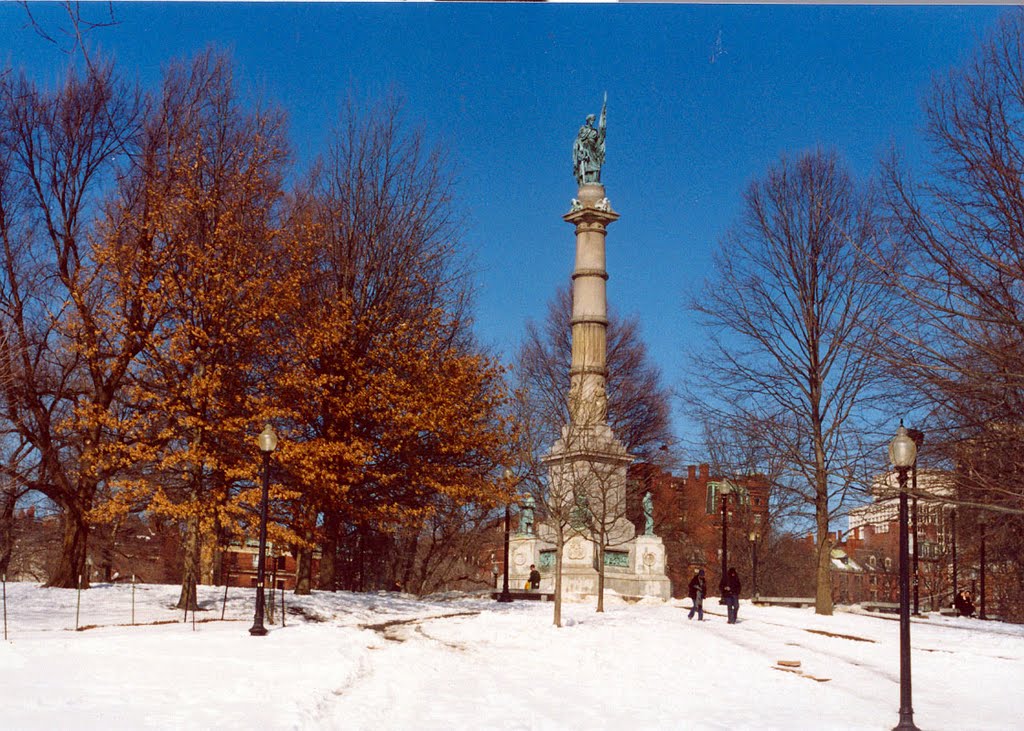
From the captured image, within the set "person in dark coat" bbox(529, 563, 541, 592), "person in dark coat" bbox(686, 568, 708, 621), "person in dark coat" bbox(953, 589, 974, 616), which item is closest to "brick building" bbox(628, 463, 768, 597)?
"person in dark coat" bbox(529, 563, 541, 592)

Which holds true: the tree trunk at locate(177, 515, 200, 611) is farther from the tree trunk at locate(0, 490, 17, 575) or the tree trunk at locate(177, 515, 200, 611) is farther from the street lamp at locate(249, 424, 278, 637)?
the tree trunk at locate(0, 490, 17, 575)

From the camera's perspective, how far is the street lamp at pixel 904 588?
1378cm

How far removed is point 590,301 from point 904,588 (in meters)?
27.4

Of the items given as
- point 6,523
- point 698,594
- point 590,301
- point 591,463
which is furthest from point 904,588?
point 6,523

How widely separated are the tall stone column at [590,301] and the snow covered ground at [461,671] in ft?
45.2

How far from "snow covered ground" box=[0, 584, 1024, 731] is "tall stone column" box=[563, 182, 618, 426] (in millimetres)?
13783

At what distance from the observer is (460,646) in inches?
819

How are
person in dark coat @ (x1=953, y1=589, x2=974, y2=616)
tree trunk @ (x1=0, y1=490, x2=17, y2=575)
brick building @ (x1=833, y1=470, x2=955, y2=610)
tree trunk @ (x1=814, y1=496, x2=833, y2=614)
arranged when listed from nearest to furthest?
brick building @ (x1=833, y1=470, x2=955, y2=610)
tree trunk @ (x1=814, y1=496, x2=833, y2=614)
tree trunk @ (x1=0, y1=490, x2=17, y2=575)
person in dark coat @ (x1=953, y1=589, x2=974, y2=616)

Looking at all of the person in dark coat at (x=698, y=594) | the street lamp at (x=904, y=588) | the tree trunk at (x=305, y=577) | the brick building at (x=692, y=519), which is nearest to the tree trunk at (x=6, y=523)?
the tree trunk at (x=305, y=577)

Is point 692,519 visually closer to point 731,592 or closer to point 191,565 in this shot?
point 731,592

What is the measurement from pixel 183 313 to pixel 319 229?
4.73m

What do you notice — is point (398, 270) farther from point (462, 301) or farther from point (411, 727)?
point (411, 727)

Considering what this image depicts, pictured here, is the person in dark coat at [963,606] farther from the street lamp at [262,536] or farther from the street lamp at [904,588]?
the street lamp at [262,536]

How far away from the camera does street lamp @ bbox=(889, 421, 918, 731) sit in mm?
13781
